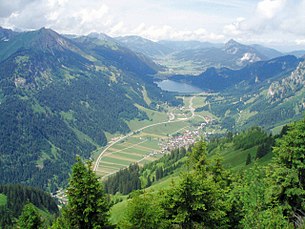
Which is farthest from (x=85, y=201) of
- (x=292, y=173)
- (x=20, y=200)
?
(x=20, y=200)

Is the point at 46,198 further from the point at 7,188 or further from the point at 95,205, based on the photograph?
the point at 95,205

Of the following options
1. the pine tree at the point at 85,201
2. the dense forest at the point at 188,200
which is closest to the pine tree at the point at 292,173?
the dense forest at the point at 188,200

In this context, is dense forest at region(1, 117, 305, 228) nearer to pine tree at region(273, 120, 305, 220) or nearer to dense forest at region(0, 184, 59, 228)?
pine tree at region(273, 120, 305, 220)

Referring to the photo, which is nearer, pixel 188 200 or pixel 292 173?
pixel 292 173

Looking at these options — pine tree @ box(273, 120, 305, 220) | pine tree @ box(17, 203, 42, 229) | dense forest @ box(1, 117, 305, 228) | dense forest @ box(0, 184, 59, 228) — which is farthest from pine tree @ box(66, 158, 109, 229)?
dense forest @ box(0, 184, 59, 228)

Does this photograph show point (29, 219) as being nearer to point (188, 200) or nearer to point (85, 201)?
point (85, 201)

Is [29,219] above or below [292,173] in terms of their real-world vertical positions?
below

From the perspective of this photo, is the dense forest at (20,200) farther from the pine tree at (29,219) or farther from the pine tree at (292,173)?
the pine tree at (292,173)

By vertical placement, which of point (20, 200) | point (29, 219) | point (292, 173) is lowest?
point (20, 200)

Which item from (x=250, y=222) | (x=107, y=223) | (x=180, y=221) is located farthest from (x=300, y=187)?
(x=107, y=223)
